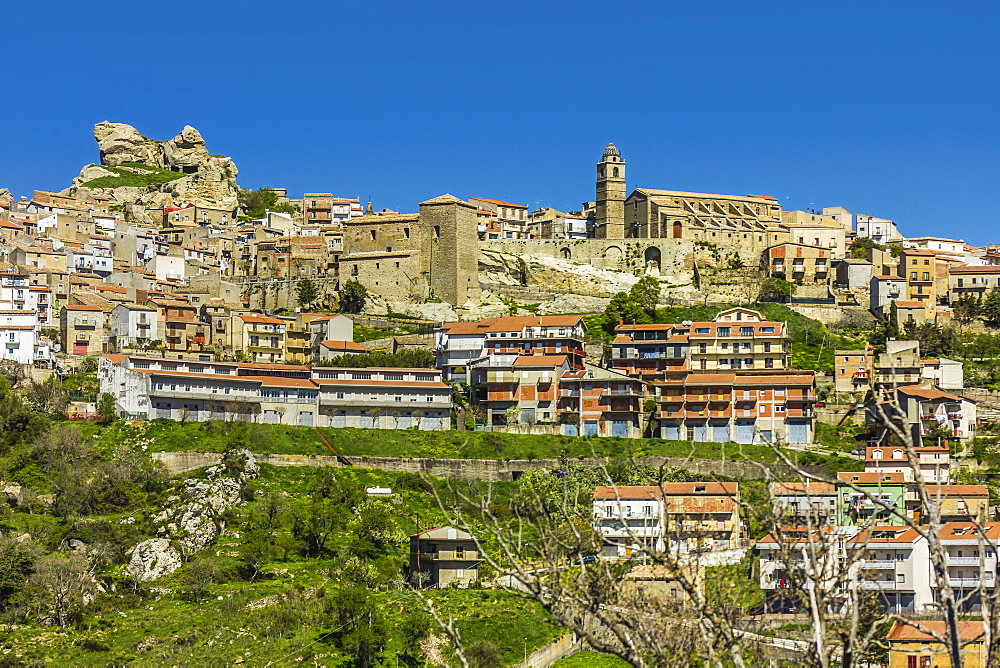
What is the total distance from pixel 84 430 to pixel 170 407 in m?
4.34

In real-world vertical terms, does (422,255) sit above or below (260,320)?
above

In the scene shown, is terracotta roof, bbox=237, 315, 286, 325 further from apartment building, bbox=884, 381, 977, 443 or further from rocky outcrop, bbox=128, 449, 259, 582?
apartment building, bbox=884, 381, 977, 443

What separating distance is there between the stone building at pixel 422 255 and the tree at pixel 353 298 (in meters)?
2.08

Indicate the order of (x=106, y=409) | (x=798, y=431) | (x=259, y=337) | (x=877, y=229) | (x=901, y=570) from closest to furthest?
(x=901, y=570)
(x=106, y=409)
(x=798, y=431)
(x=259, y=337)
(x=877, y=229)

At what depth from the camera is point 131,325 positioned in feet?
228

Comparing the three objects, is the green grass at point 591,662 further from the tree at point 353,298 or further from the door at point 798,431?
the tree at point 353,298

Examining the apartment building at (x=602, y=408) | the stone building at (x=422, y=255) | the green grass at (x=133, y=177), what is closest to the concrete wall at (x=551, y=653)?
the apartment building at (x=602, y=408)

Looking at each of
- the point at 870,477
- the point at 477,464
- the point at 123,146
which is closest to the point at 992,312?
the point at 870,477

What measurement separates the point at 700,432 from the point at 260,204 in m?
71.8

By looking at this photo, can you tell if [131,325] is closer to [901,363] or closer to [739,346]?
[739,346]

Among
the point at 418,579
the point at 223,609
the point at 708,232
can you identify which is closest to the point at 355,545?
the point at 418,579

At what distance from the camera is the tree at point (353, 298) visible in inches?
3187

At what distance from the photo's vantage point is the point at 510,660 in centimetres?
3959

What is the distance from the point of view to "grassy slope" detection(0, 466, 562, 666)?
3747 centimetres
